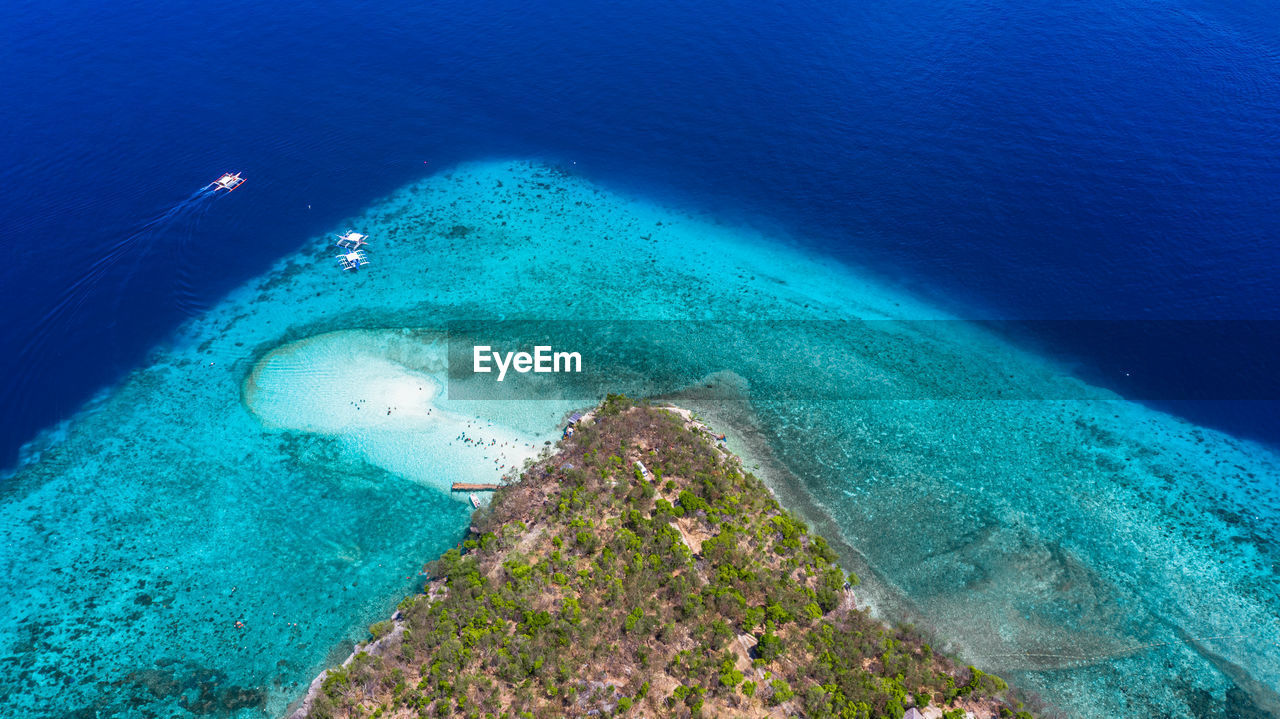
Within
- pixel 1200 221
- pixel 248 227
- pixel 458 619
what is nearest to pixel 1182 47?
pixel 1200 221

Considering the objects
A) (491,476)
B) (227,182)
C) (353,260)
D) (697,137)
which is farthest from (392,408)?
(697,137)

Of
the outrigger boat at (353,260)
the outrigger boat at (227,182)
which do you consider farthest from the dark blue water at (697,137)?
the outrigger boat at (353,260)

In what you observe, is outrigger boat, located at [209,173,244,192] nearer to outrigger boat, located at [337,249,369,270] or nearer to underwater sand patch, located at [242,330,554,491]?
outrigger boat, located at [337,249,369,270]

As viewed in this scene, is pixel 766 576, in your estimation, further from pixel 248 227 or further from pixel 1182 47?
pixel 1182 47

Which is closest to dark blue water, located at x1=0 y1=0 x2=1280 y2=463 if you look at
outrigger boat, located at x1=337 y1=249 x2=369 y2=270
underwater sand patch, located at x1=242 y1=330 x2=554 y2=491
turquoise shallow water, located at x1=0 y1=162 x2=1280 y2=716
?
outrigger boat, located at x1=337 y1=249 x2=369 y2=270

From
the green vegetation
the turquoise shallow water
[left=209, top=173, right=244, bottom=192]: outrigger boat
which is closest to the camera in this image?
the green vegetation

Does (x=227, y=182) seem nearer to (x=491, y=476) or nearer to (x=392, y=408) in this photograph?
(x=392, y=408)
